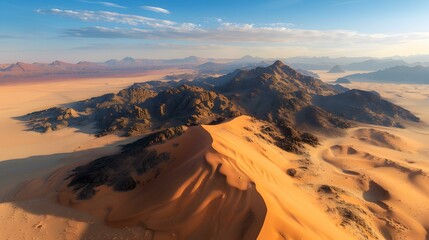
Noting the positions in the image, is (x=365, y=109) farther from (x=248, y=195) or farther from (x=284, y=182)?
(x=248, y=195)

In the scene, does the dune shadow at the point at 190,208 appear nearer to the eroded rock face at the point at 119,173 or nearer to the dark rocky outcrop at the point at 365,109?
the eroded rock face at the point at 119,173

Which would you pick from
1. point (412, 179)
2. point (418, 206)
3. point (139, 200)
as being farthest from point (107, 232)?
point (412, 179)

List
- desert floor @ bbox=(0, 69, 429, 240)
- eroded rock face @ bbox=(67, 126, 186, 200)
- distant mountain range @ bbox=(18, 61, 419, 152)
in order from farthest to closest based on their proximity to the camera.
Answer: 1. distant mountain range @ bbox=(18, 61, 419, 152)
2. eroded rock face @ bbox=(67, 126, 186, 200)
3. desert floor @ bbox=(0, 69, 429, 240)

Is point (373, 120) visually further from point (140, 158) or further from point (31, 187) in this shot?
point (31, 187)

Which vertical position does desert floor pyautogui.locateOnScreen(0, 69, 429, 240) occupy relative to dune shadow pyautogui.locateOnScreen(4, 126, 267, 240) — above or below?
below

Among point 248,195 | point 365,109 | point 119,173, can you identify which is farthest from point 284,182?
point 365,109

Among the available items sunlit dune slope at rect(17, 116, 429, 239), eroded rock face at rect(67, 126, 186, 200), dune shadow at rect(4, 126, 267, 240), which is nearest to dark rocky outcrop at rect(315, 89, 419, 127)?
sunlit dune slope at rect(17, 116, 429, 239)

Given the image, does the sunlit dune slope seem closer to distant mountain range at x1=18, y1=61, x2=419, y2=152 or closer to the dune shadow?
the dune shadow

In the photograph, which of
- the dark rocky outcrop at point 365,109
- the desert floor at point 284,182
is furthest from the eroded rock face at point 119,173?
the dark rocky outcrop at point 365,109
